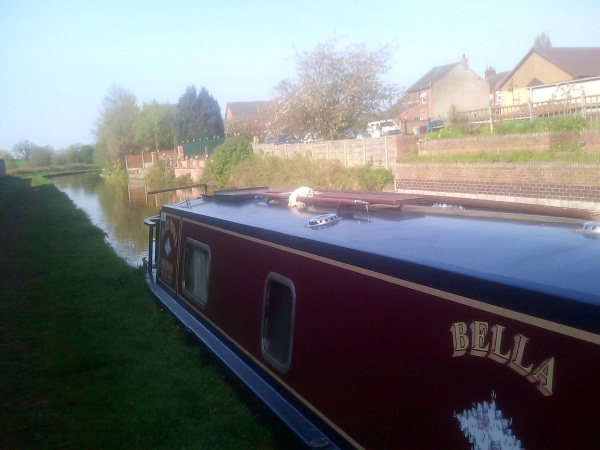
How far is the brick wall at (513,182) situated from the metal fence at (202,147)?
1948 centimetres

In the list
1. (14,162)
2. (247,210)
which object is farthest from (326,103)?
(14,162)

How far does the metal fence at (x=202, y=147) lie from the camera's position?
33.6 m

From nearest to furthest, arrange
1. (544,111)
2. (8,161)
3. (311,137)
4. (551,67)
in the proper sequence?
(544,111) < (311,137) < (551,67) < (8,161)

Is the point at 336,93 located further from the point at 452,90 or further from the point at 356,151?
the point at 452,90

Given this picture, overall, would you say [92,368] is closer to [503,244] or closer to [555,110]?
[503,244]

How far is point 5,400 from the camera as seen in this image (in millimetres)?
4500

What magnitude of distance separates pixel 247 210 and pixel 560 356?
131 inches

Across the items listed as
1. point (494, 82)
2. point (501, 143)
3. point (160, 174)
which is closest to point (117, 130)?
point (160, 174)

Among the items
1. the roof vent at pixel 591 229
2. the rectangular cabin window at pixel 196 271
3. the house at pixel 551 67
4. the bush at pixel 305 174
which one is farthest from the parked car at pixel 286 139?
the roof vent at pixel 591 229

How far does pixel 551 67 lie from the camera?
33.7 metres

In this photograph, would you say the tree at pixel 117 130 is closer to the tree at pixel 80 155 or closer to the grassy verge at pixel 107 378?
the tree at pixel 80 155

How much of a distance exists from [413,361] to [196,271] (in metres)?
3.16

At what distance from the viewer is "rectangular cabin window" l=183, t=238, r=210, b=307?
189 inches

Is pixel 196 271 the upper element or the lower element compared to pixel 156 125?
lower
